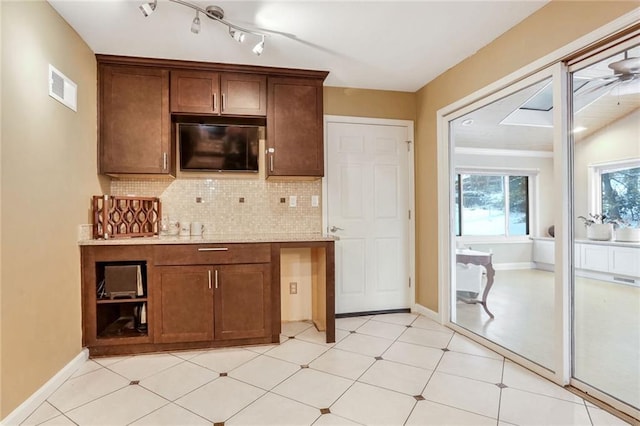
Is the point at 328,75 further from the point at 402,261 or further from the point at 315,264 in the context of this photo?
the point at 402,261

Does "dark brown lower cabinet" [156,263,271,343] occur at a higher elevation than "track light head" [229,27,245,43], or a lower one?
lower

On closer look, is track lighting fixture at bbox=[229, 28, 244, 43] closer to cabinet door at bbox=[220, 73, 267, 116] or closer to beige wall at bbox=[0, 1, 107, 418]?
cabinet door at bbox=[220, 73, 267, 116]

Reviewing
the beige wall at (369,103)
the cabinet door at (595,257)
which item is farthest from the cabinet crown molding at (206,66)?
the cabinet door at (595,257)

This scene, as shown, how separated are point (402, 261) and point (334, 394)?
1998 mm

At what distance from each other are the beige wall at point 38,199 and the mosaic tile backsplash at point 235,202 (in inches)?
26.4

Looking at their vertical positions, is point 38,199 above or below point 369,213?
above

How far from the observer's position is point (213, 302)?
270 cm

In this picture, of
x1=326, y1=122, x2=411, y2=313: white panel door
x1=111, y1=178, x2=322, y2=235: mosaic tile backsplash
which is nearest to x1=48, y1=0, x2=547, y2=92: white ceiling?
x1=326, y1=122, x2=411, y2=313: white panel door

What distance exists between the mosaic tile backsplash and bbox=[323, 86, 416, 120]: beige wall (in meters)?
0.88

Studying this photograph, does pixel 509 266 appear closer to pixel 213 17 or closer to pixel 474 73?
pixel 474 73

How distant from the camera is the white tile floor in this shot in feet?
5.87

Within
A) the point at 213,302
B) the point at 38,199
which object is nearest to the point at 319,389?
the point at 213,302

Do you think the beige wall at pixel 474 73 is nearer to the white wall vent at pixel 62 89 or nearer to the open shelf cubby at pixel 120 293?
the open shelf cubby at pixel 120 293

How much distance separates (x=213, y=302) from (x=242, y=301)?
9.3 inches
